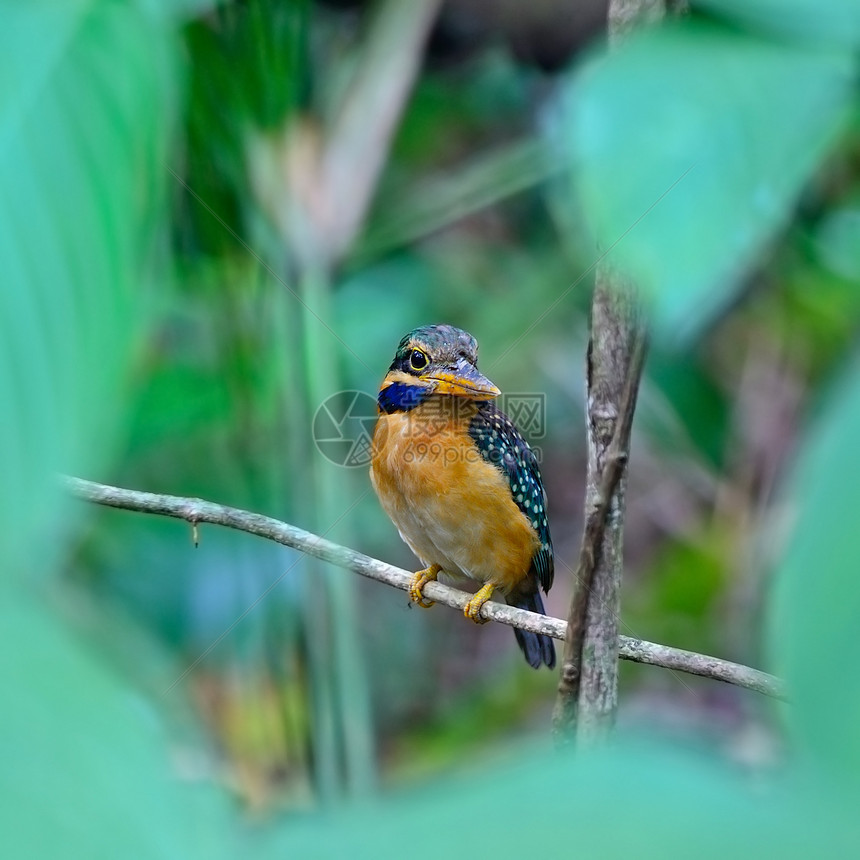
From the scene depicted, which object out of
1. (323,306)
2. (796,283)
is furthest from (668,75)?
(796,283)

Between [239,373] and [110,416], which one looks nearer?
[110,416]

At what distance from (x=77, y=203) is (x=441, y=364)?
7.64 feet

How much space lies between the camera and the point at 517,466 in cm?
309

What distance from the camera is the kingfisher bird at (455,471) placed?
291 centimetres

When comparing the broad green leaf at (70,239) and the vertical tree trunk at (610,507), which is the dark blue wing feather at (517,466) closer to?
the vertical tree trunk at (610,507)

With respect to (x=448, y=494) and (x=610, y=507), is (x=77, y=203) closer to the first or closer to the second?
(x=610, y=507)

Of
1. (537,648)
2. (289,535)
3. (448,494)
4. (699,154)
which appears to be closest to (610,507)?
(289,535)

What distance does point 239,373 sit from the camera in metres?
2.09

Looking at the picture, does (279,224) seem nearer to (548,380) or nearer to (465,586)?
(465,586)

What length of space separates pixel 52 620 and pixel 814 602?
261 millimetres

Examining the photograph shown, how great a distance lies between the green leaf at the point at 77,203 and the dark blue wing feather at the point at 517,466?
2.40 m

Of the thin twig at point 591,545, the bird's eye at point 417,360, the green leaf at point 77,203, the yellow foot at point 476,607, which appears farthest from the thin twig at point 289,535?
the green leaf at point 77,203

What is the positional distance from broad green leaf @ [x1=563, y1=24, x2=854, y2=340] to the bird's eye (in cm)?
237

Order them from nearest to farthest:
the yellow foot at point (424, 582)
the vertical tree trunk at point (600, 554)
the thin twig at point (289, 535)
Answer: the vertical tree trunk at point (600, 554) < the thin twig at point (289, 535) < the yellow foot at point (424, 582)
